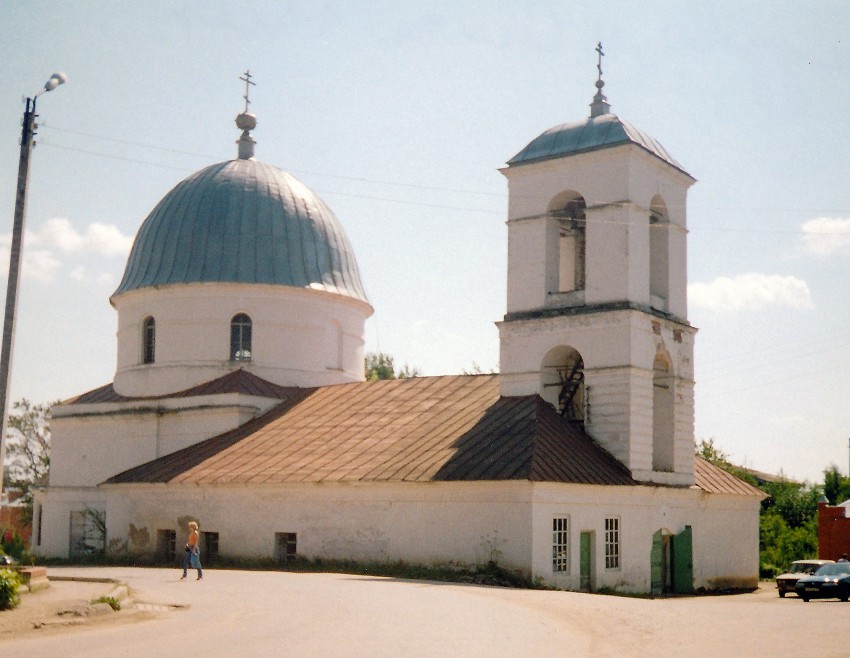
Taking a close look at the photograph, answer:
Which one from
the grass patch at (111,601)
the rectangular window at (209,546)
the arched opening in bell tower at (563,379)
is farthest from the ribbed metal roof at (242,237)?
the grass patch at (111,601)

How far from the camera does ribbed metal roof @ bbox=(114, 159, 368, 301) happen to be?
3619 centimetres

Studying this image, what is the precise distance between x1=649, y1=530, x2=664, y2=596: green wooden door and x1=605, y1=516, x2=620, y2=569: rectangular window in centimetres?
140

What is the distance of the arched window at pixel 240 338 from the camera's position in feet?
117

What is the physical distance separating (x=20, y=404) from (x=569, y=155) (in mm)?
36020

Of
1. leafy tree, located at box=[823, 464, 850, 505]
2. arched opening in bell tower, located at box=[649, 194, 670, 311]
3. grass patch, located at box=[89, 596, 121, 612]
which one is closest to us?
grass patch, located at box=[89, 596, 121, 612]

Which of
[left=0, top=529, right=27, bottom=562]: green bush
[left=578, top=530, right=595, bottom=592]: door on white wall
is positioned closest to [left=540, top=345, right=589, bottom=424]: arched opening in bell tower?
[left=578, top=530, right=595, bottom=592]: door on white wall

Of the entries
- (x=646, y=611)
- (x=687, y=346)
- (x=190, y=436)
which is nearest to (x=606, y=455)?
(x=687, y=346)

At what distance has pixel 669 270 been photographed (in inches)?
1150

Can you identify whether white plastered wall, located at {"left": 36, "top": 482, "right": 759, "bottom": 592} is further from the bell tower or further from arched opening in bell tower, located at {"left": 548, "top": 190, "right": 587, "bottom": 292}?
arched opening in bell tower, located at {"left": 548, "top": 190, "right": 587, "bottom": 292}

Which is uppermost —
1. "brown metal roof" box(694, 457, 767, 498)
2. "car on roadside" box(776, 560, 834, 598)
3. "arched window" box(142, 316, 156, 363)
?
"arched window" box(142, 316, 156, 363)

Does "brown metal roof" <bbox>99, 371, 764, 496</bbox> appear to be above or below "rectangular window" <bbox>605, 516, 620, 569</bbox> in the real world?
above

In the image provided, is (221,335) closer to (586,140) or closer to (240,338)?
(240,338)

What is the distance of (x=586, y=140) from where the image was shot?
2838cm

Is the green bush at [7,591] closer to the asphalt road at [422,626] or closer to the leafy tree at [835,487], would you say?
the asphalt road at [422,626]
